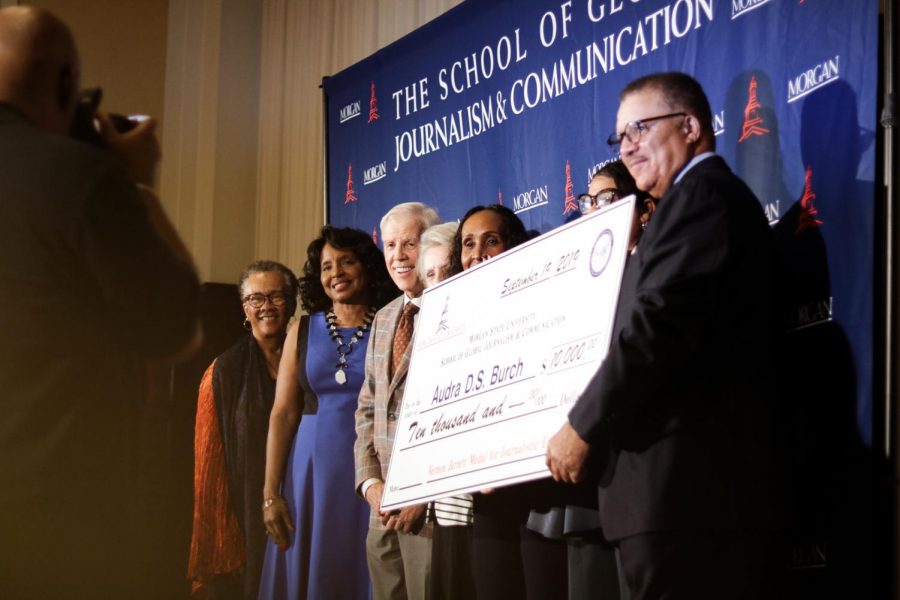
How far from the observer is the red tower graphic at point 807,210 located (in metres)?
2.97

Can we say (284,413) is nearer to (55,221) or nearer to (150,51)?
(55,221)

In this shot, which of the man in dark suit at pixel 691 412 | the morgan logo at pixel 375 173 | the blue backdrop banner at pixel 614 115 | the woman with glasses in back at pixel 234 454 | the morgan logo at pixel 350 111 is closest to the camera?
the man in dark suit at pixel 691 412

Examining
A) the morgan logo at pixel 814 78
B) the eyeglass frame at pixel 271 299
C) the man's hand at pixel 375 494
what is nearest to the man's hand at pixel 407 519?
the man's hand at pixel 375 494

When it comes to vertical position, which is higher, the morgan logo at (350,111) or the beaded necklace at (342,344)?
the morgan logo at (350,111)

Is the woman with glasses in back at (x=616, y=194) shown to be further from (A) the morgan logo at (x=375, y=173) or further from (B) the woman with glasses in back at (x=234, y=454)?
(B) the woman with glasses in back at (x=234, y=454)

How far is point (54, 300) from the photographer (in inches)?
64.0

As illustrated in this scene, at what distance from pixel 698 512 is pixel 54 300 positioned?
57.3 inches

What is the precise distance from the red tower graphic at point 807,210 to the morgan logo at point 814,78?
0.79 feet

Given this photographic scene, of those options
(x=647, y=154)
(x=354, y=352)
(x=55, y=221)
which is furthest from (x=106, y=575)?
(x=354, y=352)

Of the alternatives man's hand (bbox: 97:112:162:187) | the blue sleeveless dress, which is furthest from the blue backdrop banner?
man's hand (bbox: 97:112:162:187)

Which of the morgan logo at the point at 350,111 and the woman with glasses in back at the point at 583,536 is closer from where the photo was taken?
the woman with glasses in back at the point at 583,536

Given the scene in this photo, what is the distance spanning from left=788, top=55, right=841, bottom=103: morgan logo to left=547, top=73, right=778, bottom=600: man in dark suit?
714 millimetres

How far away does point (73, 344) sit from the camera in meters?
1.63

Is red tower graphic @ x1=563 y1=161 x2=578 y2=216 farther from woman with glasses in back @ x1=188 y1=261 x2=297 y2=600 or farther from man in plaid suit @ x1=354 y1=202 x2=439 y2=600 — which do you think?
woman with glasses in back @ x1=188 y1=261 x2=297 y2=600
